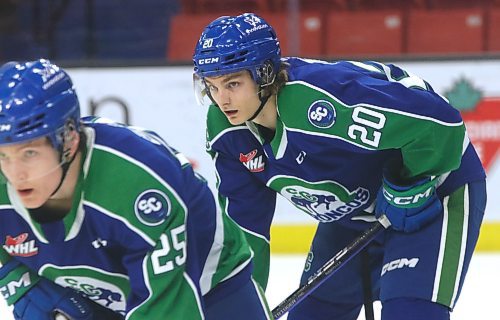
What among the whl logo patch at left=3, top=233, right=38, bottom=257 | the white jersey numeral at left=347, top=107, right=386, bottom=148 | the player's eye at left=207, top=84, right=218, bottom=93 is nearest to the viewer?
the whl logo patch at left=3, top=233, right=38, bottom=257

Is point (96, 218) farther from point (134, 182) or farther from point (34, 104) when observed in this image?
point (34, 104)

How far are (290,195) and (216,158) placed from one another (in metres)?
0.21

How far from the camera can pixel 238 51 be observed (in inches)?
97.6

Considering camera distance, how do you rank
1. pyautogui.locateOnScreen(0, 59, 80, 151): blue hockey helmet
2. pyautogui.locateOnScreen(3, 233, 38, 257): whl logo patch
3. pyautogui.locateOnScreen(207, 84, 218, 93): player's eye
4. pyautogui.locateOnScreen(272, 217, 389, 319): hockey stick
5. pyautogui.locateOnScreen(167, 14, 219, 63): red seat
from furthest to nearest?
pyautogui.locateOnScreen(167, 14, 219, 63): red seat → pyautogui.locateOnScreen(272, 217, 389, 319): hockey stick → pyautogui.locateOnScreen(207, 84, 218, 93): player's eye → pyautogui.locateOnScreen(3, 233, 38, 257): whl logo patch → pyautogui.locateOnScreen(0, 59, 80, 151): blue hockey helmet

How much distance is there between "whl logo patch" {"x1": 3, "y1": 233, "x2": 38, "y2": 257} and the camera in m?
1.93

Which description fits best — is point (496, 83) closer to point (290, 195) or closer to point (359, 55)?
point (359, 55)

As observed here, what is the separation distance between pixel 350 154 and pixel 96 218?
81cm

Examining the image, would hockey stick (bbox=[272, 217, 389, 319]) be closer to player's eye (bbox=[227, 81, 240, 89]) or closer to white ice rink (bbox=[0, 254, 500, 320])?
→ player's eye (bbox=[227, 81, 240, 89])

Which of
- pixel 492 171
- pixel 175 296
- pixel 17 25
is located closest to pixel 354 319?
pixel 175 296

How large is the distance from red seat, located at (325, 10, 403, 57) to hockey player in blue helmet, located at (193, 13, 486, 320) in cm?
256

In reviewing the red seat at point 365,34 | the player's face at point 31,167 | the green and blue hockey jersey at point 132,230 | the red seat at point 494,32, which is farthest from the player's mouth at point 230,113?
the red seat at point 494,32

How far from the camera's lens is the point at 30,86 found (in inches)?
69.6

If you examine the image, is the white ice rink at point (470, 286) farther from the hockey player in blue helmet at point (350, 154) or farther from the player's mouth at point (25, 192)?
the player's mouth at point (25, 192)

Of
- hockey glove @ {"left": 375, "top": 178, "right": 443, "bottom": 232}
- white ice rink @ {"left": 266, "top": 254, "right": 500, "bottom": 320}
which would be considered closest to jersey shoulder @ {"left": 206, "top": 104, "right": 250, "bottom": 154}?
hockey glove @ {"left": 375, "top": 178, "right": 443, "bottom": 232}
